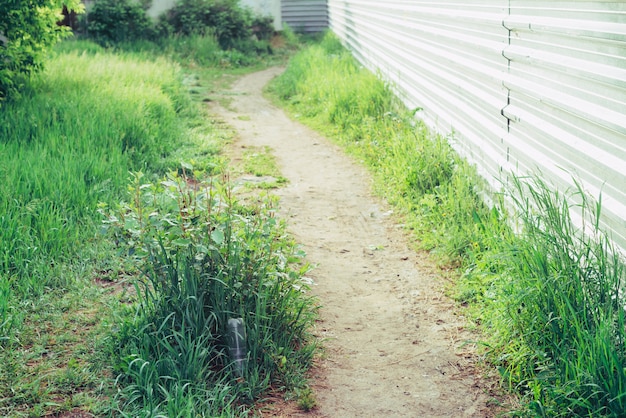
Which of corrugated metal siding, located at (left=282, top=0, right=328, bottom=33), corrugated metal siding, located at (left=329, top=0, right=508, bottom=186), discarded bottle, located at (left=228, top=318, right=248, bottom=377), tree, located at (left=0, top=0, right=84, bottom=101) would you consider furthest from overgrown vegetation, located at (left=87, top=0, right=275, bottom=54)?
discarded bottle, located at (left=228, top=318, right=248, bottom=377)

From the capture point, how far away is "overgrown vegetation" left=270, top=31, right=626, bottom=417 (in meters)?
3.16

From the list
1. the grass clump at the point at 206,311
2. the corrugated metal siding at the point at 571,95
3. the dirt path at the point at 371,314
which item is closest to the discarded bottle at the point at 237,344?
the grass clump at the point at 206,311

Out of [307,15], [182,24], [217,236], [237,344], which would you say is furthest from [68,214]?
[307,15]

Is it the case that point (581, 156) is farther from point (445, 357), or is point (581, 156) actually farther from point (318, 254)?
point (318, 254)

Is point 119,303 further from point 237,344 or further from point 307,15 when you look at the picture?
point 307,15

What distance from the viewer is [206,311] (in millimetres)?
3863

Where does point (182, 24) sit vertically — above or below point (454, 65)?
above

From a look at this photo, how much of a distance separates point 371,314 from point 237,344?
1199 millimetres

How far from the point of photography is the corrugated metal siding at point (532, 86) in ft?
11.7

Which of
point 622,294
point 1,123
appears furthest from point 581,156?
point 1,123

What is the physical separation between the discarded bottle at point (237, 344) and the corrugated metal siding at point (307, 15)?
19.7m

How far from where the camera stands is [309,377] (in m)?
3.83

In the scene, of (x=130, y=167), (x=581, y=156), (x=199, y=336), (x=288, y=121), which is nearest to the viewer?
(x=199, y=336)

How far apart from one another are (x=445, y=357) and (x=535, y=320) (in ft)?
2.11
